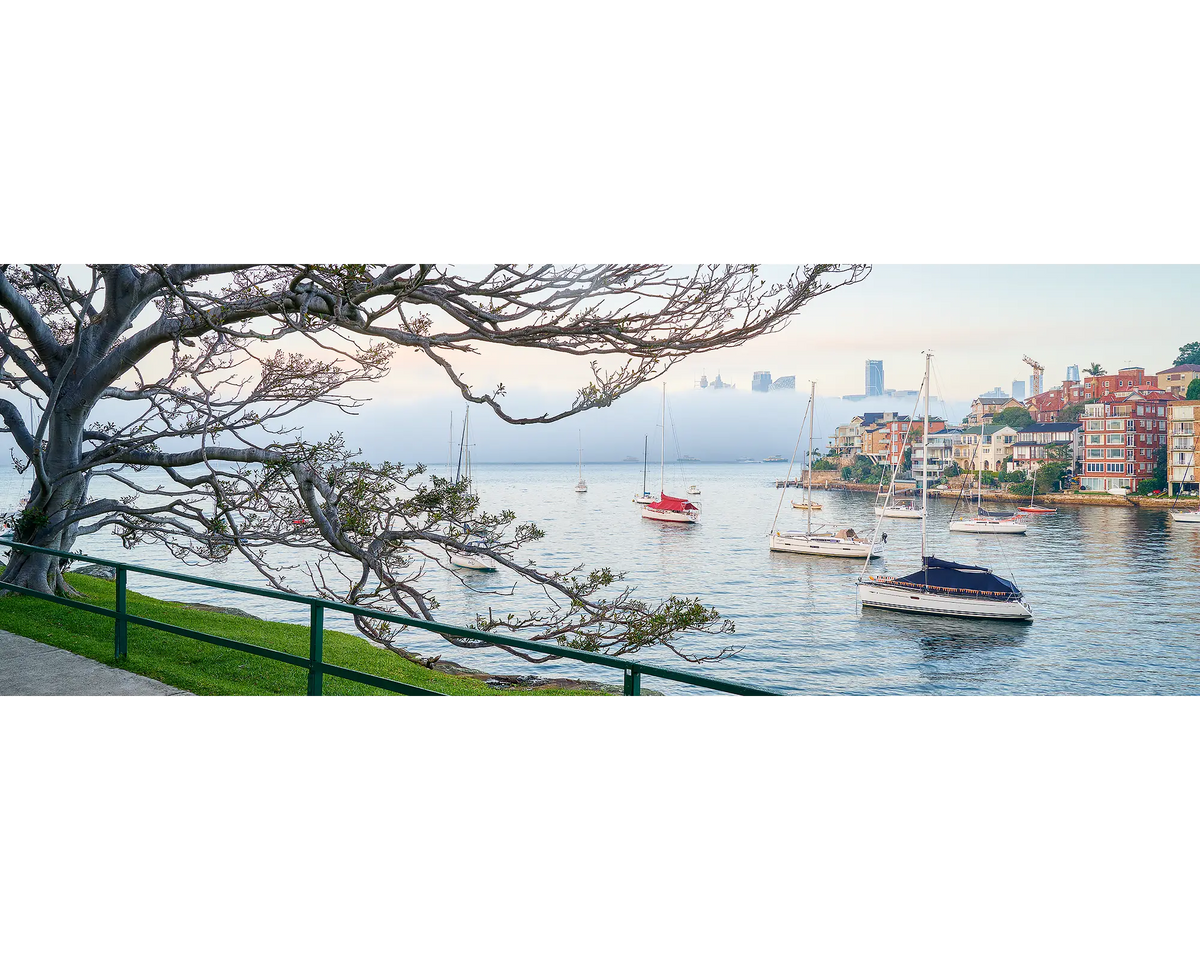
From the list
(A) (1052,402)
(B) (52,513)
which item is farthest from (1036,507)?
(B) (52,513)

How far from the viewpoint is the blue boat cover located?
26.1 metres

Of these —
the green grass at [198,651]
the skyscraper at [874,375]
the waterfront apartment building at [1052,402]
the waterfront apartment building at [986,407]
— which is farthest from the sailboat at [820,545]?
the green grass at [198,651]

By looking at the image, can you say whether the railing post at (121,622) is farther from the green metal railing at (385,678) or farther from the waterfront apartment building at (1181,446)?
the waterfront apartment building at (1181,446)

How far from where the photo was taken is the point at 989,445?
2046 inches

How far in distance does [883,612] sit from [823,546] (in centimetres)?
1025

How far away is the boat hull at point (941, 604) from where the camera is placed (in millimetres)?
26234

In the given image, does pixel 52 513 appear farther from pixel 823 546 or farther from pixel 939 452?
pixel 939 452
